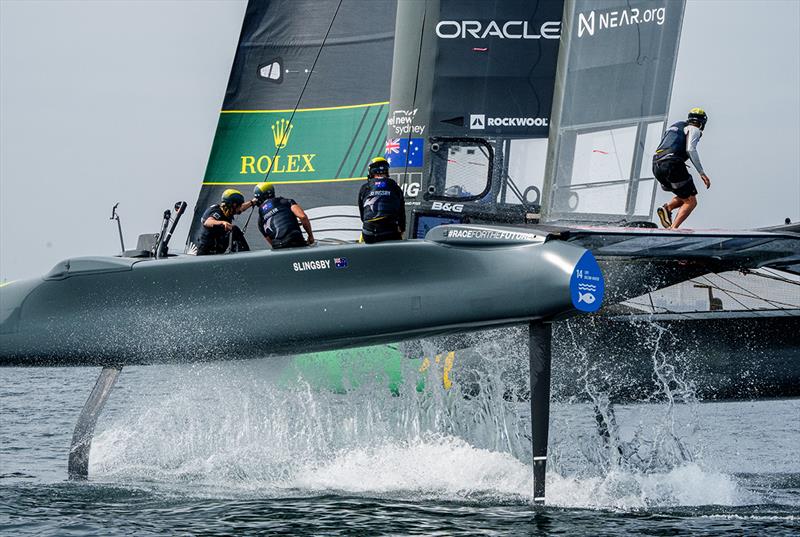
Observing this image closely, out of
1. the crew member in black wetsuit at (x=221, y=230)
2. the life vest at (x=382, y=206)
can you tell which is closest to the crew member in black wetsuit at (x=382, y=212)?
the life vest at (x=382, y=206)

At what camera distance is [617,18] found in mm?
9336

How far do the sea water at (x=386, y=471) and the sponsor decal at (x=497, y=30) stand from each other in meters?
2.67

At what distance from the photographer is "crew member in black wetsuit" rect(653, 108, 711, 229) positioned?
26.6ft

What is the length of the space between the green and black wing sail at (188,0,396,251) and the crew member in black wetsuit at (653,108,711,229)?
12.4 feet

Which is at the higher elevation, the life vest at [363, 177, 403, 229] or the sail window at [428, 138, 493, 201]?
the sail window at [428, 138, 493, 201]

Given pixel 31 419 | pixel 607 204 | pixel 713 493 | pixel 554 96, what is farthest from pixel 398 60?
pixel 31 419

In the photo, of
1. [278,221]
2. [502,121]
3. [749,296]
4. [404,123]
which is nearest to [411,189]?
[404,123]

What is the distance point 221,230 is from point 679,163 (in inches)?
123

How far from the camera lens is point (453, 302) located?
6730 millimetres

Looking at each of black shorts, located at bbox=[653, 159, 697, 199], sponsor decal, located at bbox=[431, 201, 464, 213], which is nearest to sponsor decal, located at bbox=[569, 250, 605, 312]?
black shorts, located at bbox=[653, 159, 697, 199]

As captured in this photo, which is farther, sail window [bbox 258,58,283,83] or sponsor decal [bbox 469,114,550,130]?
sail window [bbox 258,58,283,83]

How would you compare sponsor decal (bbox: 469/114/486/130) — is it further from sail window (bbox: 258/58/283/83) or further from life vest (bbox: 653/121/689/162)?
sail window (bbox: 258/58/283/83)

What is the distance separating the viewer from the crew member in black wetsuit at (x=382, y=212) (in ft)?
24.6

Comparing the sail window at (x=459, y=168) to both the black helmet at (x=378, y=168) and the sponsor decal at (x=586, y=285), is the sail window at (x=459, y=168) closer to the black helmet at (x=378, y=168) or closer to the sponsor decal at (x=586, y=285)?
the black helmet at (x=378, y=168)
